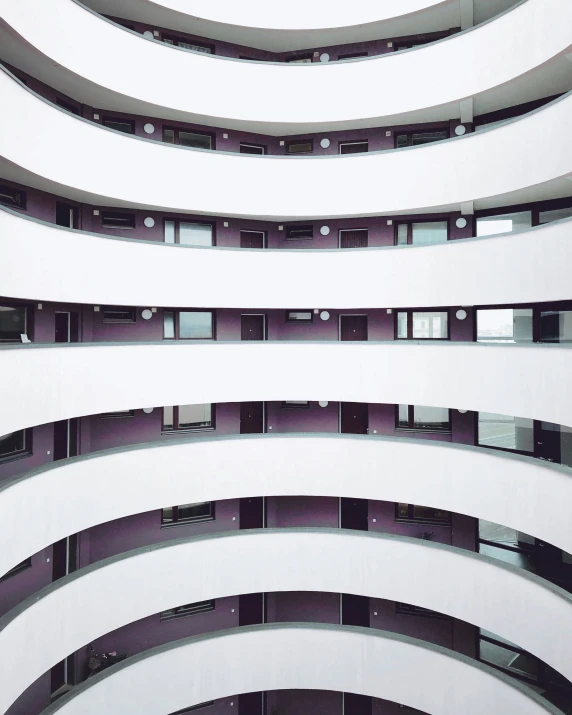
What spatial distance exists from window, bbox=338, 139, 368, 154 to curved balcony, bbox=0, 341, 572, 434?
5738mm

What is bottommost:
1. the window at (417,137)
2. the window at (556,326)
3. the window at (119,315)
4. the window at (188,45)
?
the window at (556,326)

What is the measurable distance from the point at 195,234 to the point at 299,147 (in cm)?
405

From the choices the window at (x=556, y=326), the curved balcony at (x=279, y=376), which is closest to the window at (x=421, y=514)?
the curved balcony at (x=279, y=376)

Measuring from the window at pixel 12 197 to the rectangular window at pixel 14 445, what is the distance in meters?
4.83

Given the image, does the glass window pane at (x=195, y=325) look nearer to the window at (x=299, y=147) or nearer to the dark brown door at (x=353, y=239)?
the dark brown door at (x=353, y=239)

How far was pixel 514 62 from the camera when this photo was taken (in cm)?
1399

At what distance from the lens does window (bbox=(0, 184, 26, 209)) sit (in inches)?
539

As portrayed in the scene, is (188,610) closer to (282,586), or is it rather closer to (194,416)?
(282,586)

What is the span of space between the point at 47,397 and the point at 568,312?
36.5 feet

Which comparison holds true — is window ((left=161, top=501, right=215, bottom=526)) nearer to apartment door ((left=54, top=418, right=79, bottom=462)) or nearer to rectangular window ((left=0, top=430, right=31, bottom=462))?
apartment door ((left=54, top=418, right=79, bottom=462))

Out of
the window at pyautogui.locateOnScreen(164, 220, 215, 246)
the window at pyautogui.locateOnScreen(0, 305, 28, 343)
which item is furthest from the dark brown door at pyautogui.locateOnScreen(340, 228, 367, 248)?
the window at pyautogui.locateOnScreen(0, 305, 28, 343)

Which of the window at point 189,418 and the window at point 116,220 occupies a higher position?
the window at point 116,220

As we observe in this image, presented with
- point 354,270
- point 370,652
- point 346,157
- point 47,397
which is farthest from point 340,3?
point 370,652

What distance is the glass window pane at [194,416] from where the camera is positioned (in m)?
17.9
